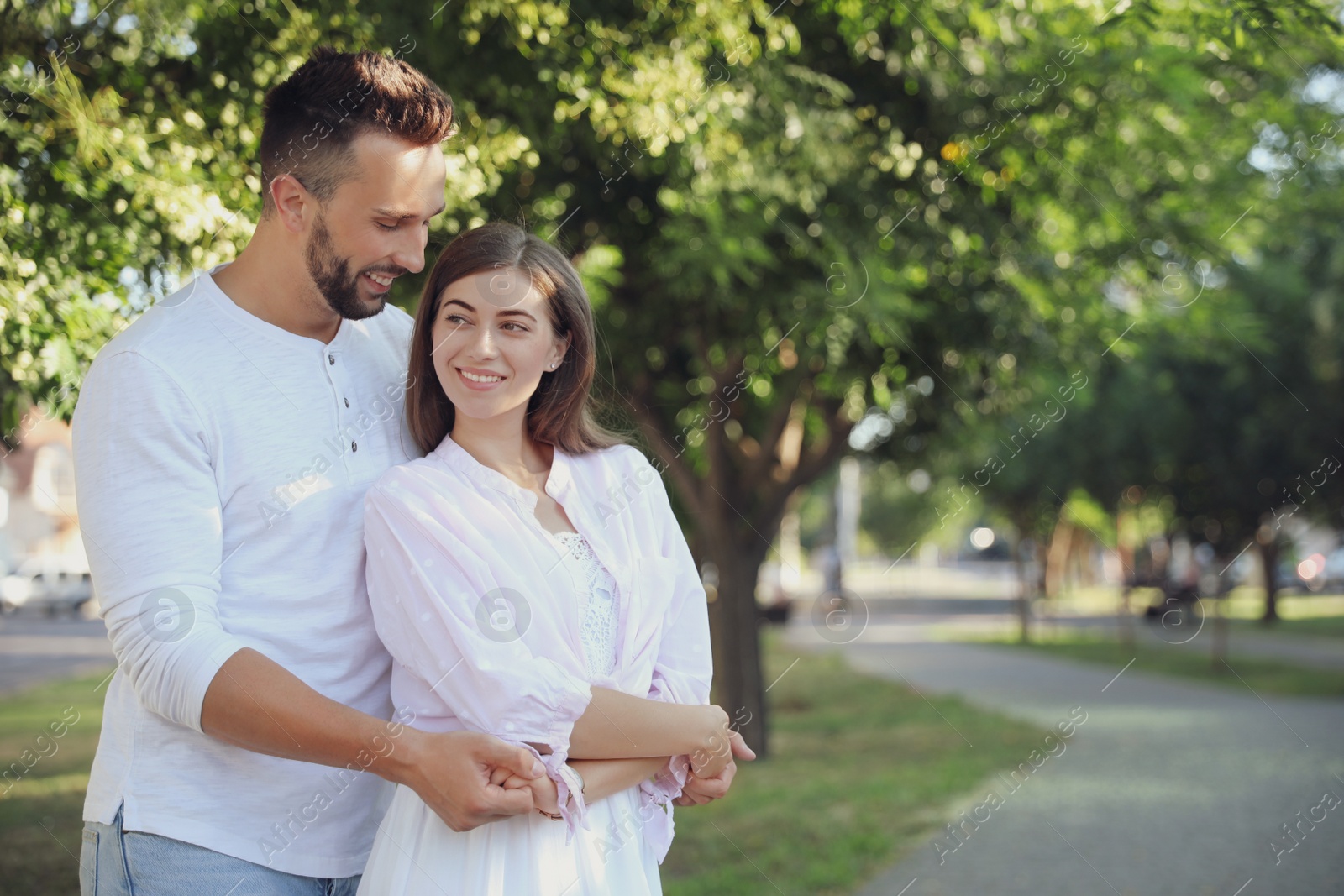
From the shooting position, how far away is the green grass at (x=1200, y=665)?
16875 millimetres

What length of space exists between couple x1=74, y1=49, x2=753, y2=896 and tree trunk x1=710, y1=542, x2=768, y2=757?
941 centimetres

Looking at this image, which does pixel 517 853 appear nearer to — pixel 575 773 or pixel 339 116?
pixel 575 773

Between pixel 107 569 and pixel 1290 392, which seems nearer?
pixel 107 569

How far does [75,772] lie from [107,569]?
35.7ft

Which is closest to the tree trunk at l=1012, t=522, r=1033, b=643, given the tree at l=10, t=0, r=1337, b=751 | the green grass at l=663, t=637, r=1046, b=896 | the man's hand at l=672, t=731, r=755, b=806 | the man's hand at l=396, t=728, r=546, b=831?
the green grass at l=663, t=637, r=1046, b=896

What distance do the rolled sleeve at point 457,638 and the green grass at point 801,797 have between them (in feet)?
17.5

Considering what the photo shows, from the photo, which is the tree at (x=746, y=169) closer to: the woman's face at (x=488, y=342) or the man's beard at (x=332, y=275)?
the woman's face at (x=488, y=342)

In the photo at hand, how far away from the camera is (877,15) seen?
16.1 feet

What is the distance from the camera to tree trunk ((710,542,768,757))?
38.6 ft

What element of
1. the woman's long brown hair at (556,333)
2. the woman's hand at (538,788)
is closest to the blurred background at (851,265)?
the woman's long brown hair at (556,333)

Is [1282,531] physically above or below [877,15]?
below

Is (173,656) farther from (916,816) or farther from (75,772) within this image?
(75,772)

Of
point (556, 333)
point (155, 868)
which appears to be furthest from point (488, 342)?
point (155, 868)

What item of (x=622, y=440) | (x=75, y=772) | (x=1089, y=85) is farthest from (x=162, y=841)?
(x=75, y=772)
